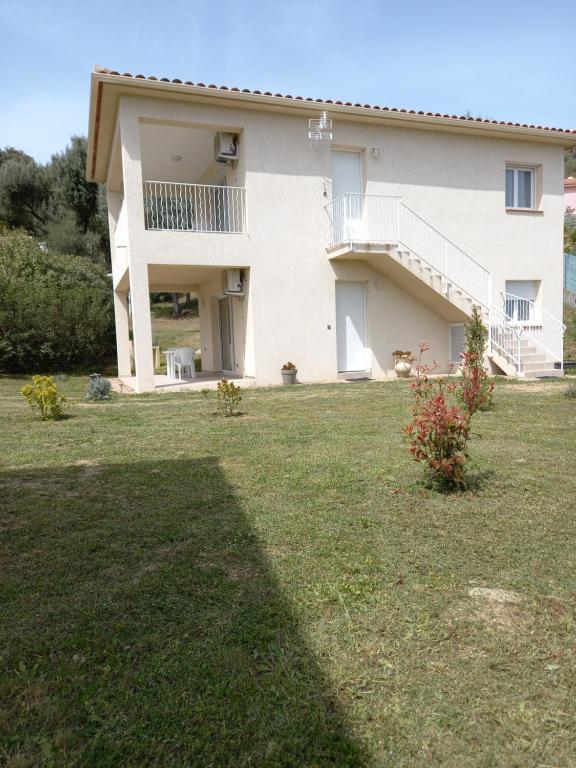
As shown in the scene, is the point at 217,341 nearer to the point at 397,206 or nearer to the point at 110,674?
the point at 397,206

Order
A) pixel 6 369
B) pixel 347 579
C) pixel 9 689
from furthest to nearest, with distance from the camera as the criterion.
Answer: pixel 6 369 < pixel 347 579 < pixel 9 689

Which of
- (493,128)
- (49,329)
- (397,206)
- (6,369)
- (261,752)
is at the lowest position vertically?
(261,752)

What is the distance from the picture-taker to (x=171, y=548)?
11.8 ft

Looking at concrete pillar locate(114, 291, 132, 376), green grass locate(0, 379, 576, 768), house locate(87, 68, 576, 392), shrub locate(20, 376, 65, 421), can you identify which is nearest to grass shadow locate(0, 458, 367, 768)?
green grass locate(0, 379, 576, 768)

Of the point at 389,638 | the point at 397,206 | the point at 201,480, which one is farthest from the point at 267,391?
the point at 389,638

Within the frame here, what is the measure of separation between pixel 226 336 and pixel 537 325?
8.81 metres

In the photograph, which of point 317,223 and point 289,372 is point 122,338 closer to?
point 289,372

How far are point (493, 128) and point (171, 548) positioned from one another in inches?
589

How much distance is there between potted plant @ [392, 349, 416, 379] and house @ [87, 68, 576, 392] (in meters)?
0.23

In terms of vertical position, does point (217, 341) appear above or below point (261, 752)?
above

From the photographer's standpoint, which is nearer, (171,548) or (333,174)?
(171,548)

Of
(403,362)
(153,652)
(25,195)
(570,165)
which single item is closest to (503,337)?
(403,362)

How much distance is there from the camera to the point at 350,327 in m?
14.5

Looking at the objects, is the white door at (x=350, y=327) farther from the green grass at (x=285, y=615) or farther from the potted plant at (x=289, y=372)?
the green grass at (x=285, y=615)
